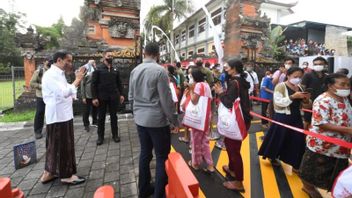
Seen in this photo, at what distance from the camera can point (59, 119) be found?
2.96 metres

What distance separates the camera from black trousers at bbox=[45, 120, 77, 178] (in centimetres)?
298

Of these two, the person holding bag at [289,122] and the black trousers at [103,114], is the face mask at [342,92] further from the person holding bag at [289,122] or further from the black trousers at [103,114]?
the black trousers at [103,114]

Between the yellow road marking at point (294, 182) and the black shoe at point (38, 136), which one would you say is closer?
the yellow road marking at point (294, 182)

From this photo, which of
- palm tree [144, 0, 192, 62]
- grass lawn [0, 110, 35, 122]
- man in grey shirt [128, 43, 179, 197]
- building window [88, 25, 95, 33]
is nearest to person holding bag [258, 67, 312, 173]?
man in grey shirt [128, 43, 179, 197]

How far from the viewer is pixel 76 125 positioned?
622 cm

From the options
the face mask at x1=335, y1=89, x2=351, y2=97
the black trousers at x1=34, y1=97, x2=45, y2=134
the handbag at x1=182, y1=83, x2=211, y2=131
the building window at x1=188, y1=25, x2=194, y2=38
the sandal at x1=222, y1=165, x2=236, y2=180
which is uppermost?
the building window at x1=188, y1=25, x2=194, y2=38

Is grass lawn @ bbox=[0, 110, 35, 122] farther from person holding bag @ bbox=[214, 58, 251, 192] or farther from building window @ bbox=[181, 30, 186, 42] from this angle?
building window @ bbox=[181, 30, 186, 42]

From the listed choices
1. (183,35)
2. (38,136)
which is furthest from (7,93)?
(183,35)

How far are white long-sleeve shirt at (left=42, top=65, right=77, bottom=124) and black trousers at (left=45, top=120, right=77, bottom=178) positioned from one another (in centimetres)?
11

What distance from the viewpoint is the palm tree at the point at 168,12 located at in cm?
2480

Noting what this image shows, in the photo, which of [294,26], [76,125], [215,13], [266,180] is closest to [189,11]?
[215,13]

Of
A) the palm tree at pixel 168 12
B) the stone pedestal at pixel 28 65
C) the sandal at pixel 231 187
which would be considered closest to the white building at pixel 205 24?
the palm tree at pixel 168 12

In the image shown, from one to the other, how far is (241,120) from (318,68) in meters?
2.61

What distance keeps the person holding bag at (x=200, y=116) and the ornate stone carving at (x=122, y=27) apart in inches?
193
